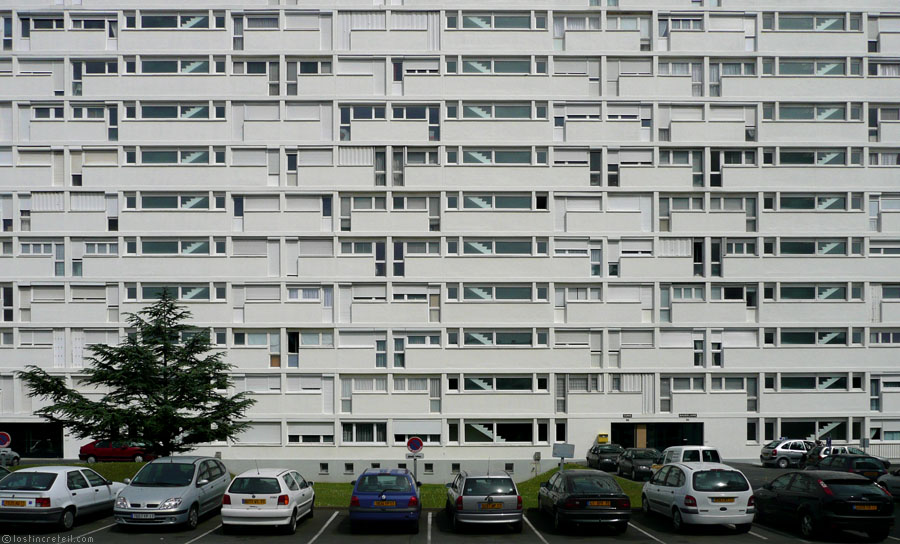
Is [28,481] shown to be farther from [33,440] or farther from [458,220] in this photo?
[458,220]

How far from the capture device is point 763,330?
39.1 meters

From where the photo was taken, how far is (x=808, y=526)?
18.5m

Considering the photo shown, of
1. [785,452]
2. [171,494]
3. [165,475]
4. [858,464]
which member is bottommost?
[785,452]

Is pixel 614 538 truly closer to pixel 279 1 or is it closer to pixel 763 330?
pixel 763 330

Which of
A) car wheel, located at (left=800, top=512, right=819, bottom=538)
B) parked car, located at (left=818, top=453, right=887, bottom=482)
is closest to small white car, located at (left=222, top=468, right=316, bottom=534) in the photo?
car wheel, located at (left=800, top=512, right=819, bottom=538)

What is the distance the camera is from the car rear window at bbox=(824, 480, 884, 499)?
17.9m

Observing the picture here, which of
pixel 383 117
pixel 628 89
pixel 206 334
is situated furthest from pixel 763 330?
pixel 206 334

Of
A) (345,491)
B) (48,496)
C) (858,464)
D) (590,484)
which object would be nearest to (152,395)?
(345,491)

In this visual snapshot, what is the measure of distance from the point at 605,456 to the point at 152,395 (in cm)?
2005

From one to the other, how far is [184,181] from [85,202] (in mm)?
5398

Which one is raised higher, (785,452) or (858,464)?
(858,464)

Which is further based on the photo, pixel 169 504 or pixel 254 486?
pixel 254 486

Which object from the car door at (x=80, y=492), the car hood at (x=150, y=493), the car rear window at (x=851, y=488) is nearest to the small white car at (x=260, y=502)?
the car hood at (x=150, y=493)

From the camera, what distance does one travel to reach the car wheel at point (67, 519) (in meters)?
18.4
